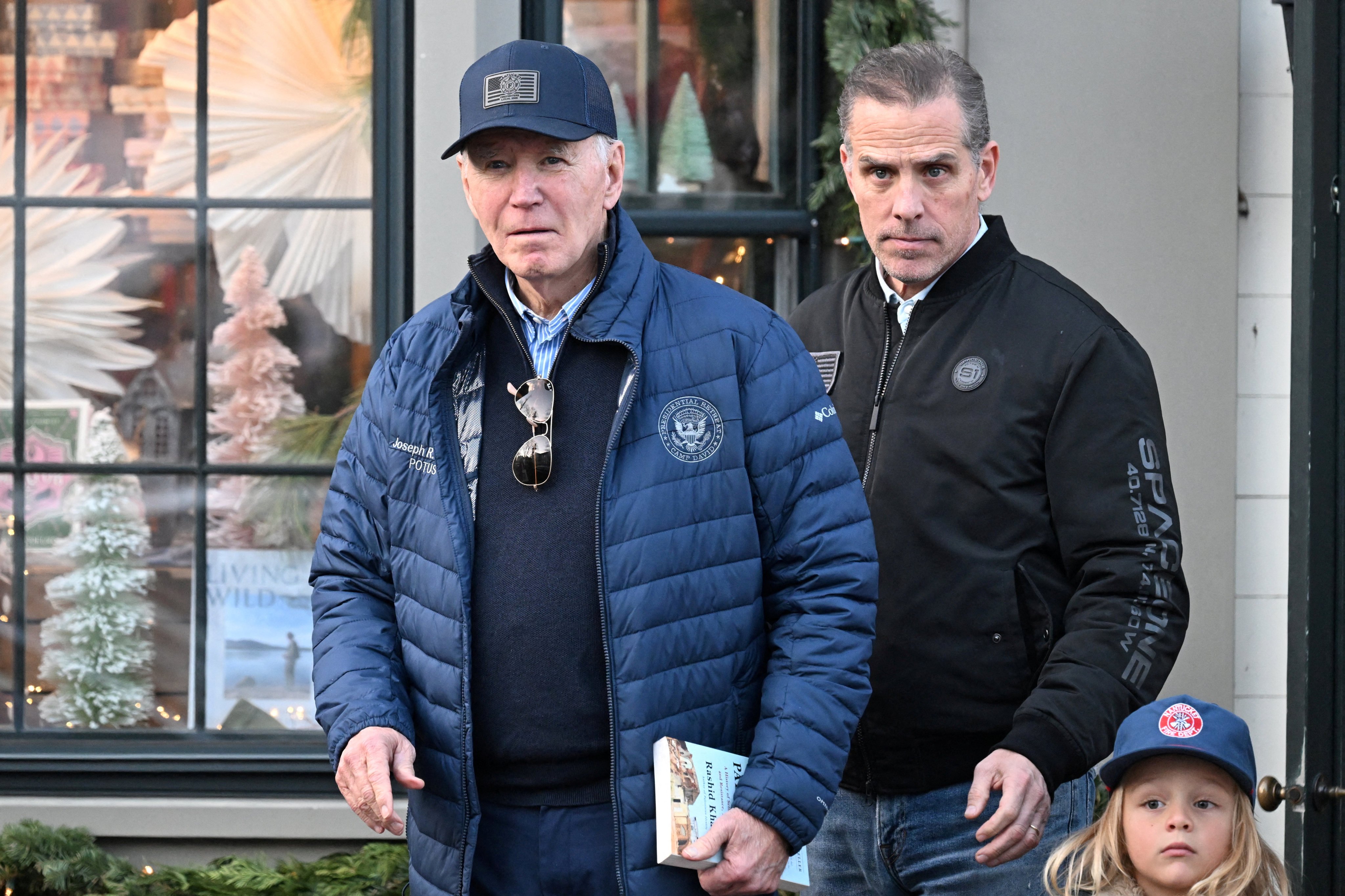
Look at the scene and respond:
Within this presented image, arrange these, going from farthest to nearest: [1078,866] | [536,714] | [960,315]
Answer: [960,315] < [1078,866] < [536,714]

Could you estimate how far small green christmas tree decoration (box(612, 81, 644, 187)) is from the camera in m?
4.21

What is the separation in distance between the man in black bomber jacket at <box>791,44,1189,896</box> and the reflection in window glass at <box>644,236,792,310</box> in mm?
1724

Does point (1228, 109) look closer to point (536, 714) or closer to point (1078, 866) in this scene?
point (1078, 866)

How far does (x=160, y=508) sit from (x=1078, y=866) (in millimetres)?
2954

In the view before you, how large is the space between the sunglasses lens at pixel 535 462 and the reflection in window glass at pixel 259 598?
2271 millimetres

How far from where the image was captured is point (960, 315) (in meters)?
2.39

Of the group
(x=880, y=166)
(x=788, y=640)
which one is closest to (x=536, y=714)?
(x=788, y=640)

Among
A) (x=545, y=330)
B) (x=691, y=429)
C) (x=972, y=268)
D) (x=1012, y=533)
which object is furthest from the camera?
(x=972, y=268)

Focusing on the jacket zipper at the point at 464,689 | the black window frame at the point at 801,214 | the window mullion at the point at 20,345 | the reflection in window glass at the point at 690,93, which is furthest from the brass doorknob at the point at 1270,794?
the window mullion at the point at 20,345

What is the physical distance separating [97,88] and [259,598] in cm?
157

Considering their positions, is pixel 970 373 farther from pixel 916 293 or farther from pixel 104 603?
pixel 104 603

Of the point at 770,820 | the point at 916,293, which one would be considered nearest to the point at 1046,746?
the point at 770,820

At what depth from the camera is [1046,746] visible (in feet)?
6.93

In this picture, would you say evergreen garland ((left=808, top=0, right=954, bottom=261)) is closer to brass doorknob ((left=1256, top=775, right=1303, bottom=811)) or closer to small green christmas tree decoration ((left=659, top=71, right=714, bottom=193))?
small green christmas tree decoration ((left=659, top=71, right=714, bottom=193))
